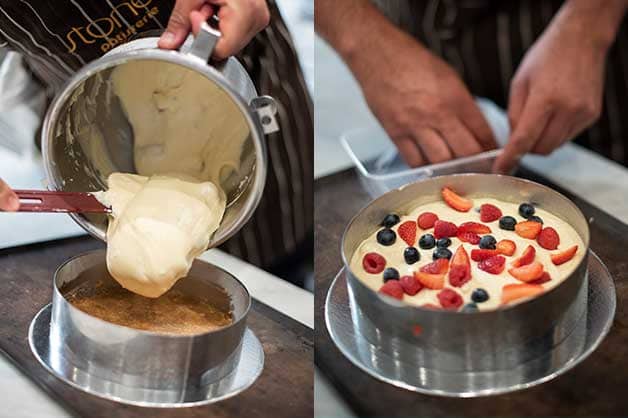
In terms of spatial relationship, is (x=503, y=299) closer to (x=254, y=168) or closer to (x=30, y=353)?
(x=254, y=168)

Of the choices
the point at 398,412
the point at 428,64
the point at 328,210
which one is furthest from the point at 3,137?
the point at 398,412

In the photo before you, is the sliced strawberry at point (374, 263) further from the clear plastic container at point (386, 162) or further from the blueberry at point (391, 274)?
the clear plastic container at point (386, 162)

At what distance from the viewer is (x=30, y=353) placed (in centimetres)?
119

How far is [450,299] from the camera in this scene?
1112 mm

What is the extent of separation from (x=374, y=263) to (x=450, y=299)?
135 mm

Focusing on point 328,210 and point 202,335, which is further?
point 328,210

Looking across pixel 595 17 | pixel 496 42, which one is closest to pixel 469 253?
pixel 595 17

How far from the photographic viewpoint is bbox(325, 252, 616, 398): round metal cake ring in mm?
1094

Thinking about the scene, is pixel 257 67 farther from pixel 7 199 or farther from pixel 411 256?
pixel 7 199

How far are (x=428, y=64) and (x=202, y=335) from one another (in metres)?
0.68

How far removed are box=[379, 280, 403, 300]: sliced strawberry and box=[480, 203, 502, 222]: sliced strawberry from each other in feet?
0.69

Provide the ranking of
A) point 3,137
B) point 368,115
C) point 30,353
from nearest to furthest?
point 30,353 → point 3,137 → point 368,115

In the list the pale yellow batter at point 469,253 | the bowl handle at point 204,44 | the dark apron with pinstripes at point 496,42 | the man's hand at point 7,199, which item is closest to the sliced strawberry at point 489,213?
the pale yellow batter at point 469,253

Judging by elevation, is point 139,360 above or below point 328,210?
above
